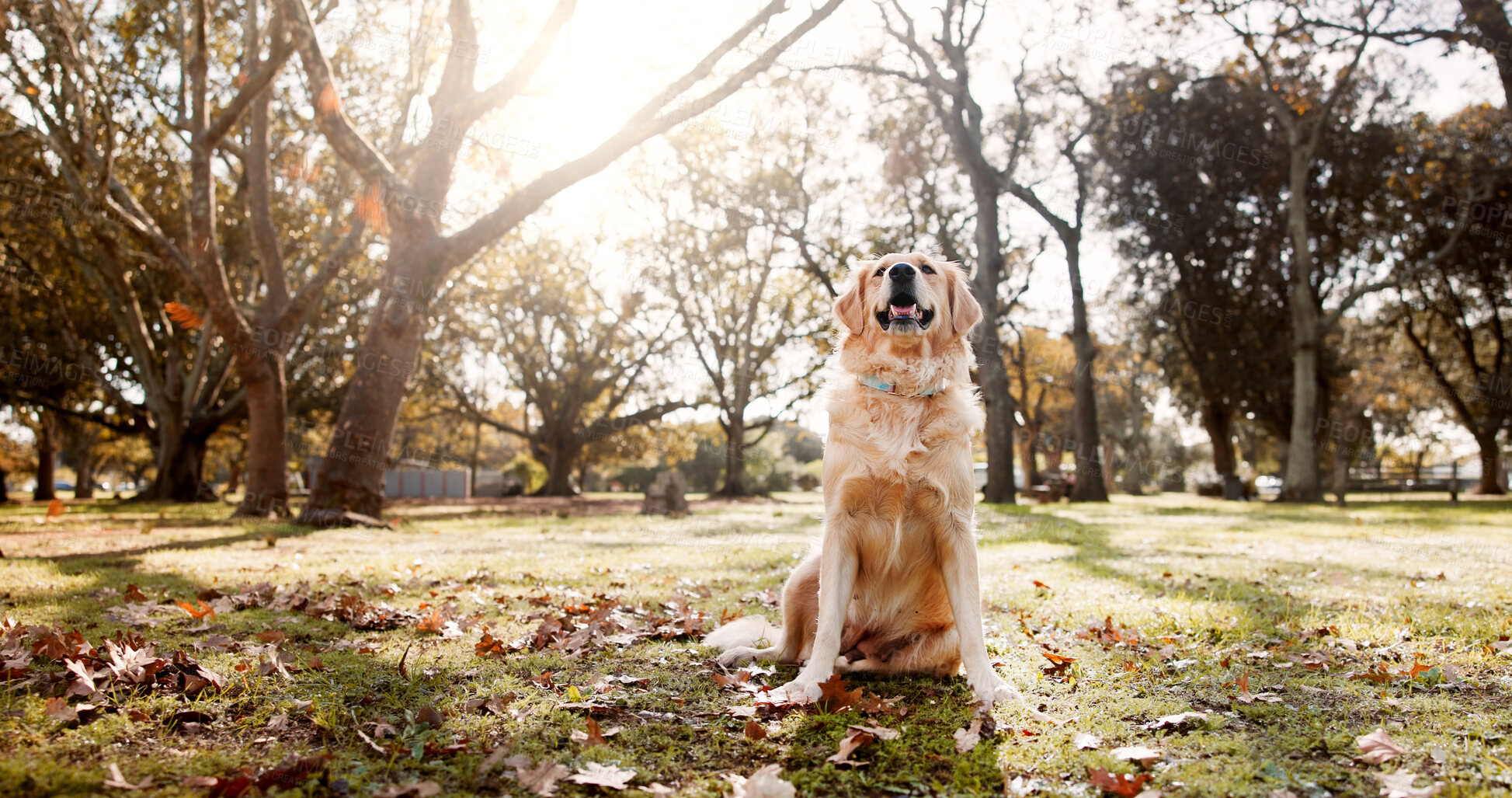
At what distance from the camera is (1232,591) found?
19.5 ft

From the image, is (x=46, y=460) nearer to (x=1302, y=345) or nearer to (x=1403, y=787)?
(x=1403, y=787)

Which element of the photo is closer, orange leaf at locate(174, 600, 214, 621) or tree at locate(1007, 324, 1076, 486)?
orange leaf at locate(174, 600, 214, 621)

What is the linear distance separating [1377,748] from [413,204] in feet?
35.6

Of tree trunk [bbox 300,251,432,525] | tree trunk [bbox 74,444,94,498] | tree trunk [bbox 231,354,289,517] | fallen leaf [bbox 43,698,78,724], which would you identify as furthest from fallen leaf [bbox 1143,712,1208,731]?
tree trunk [bbox 74,444,94,498]

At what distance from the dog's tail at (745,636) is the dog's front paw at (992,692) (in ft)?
3.57

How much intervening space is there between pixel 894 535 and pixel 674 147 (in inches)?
855

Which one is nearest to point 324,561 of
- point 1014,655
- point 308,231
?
point 1014,655

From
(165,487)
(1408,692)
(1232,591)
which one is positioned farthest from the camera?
(165,487)

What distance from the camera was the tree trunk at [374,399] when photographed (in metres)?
10.5

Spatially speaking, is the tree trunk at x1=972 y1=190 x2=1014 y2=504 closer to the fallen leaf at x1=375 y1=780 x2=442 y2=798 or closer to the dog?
the dog

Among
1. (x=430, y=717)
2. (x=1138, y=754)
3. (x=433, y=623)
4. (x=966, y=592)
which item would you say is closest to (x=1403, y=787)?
(x=1138, y=754)

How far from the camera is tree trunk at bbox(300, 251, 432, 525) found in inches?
412

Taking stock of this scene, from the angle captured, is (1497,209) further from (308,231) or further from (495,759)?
(308,231)

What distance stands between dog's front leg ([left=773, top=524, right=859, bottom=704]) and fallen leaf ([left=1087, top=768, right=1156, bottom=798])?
117 cm
